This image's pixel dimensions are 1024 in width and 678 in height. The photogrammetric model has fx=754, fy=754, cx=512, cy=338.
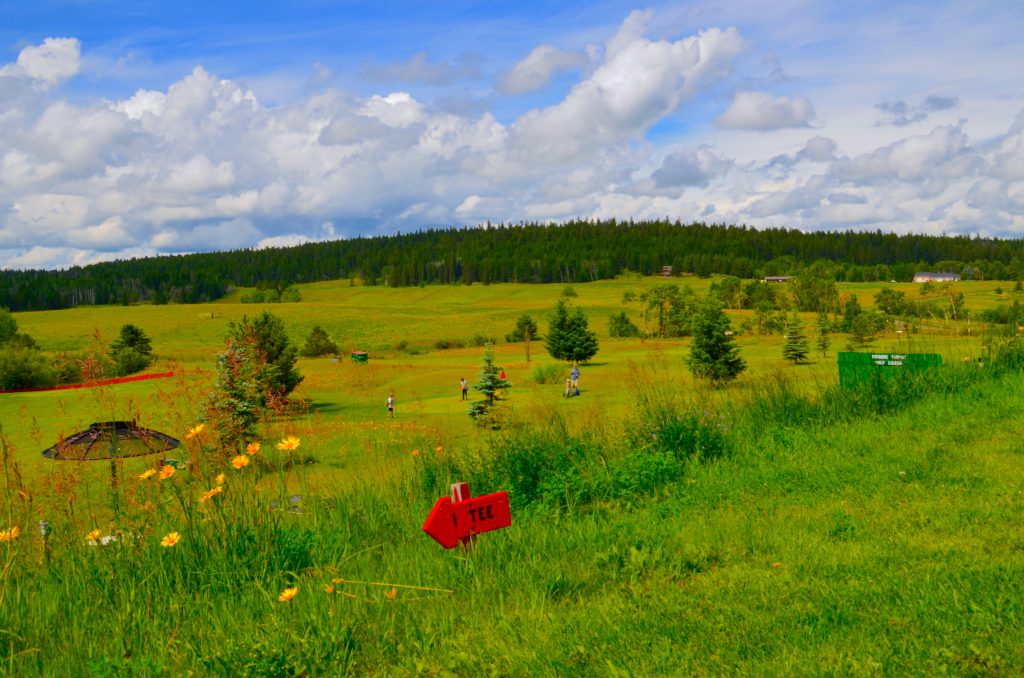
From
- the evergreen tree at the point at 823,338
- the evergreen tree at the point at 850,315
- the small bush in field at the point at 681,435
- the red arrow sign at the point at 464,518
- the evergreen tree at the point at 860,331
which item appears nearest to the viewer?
the red arrow sign at the point at 464,518

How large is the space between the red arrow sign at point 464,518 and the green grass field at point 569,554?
140 millimetres

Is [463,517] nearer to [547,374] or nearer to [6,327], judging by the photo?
[547,374]

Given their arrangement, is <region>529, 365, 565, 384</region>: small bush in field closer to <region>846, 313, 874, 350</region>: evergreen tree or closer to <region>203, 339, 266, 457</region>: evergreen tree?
<region>846, 313, 874, 350</region>: evergreen tree

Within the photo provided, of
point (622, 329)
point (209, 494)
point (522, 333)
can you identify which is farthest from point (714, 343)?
point (522, 333)

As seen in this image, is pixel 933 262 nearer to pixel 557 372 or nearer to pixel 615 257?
pixel 615 257

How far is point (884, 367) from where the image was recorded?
9.72 meters

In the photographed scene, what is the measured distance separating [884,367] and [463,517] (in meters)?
7.22

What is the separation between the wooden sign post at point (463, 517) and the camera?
4.53 meters

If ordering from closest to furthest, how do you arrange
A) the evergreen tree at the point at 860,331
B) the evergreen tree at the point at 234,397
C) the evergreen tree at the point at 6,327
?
the evergreen tree at the point at 234,397, the evergreen tree at the point at 860,331, the evergreen tree at the point at 6,327

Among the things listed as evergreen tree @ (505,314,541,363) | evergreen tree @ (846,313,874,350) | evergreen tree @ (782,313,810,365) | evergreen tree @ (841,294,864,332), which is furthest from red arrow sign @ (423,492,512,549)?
evergreen tree @ (505,314,541,363)

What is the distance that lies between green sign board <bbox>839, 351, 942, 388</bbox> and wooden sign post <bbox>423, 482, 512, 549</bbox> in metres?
5.96

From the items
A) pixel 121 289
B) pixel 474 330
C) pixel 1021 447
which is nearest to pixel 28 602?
pixel 1021 447

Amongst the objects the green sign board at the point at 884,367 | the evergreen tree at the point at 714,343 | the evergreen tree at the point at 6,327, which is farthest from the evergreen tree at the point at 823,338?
the evergreen tree at the point at 6,327

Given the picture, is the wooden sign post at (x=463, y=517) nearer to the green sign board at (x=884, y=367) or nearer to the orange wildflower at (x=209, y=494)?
the orange wildflower at (x=209, y=494)
